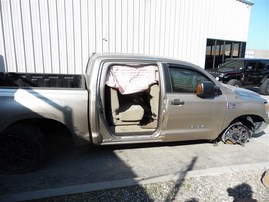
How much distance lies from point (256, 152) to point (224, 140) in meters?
0.65

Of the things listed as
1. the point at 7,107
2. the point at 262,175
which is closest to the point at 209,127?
the point at 262,175

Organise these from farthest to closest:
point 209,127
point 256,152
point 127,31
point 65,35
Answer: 1. point 127,31
2. point 65,35
3. point 256,152
4. point 209,127

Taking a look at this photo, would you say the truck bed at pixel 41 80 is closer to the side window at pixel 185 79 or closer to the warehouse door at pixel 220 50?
the side window at pixel 185 79

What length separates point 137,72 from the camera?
3807mm

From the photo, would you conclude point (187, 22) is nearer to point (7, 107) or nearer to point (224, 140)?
point (224, 140)

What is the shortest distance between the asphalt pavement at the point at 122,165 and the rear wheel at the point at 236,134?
14cm

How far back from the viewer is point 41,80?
4430mm

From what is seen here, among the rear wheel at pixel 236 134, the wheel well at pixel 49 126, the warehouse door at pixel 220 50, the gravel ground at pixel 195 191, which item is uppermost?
the warehouse door at pixel 220 50

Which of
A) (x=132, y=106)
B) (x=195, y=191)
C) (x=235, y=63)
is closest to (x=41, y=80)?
(x=132, y=106)

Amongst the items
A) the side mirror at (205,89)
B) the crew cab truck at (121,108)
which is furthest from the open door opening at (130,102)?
the side mirror at (205,89)

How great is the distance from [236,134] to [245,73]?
634 centimetres

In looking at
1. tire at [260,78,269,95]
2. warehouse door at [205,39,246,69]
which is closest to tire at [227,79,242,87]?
tire at [260,78,269,95]

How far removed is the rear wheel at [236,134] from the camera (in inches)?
176

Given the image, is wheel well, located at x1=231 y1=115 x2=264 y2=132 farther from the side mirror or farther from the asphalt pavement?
the side mirror
